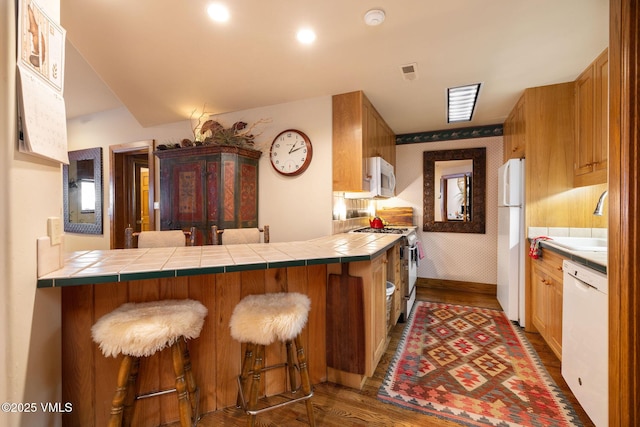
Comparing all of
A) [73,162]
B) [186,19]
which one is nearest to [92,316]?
[186,19]

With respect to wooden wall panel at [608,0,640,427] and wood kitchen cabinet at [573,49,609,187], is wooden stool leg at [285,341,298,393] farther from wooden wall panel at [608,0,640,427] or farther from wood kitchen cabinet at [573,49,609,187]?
wood kitchen cabinet at [573,49,609,187]

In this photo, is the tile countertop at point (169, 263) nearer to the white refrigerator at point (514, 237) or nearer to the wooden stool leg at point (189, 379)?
the wooden stool leg at point (189, 379)

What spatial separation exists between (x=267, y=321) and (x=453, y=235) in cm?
376

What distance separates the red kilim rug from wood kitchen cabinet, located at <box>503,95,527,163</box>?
191 cm

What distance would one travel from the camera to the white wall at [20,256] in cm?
92

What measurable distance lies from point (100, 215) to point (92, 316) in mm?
3550

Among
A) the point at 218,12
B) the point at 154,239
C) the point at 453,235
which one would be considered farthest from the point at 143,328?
the point at 453,235

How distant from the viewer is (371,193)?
3.17 m

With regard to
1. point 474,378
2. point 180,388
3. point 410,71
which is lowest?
point 474,378

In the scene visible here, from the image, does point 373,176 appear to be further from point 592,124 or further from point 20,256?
point 20,256

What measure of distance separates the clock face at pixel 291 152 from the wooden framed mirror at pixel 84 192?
2.97m

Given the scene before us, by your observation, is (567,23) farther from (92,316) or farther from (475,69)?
(92,316)

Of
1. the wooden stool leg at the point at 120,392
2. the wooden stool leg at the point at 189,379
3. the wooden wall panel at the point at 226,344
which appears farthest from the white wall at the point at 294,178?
the wooden stool leg at the point at 120,392

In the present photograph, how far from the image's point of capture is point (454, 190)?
4.21 m
